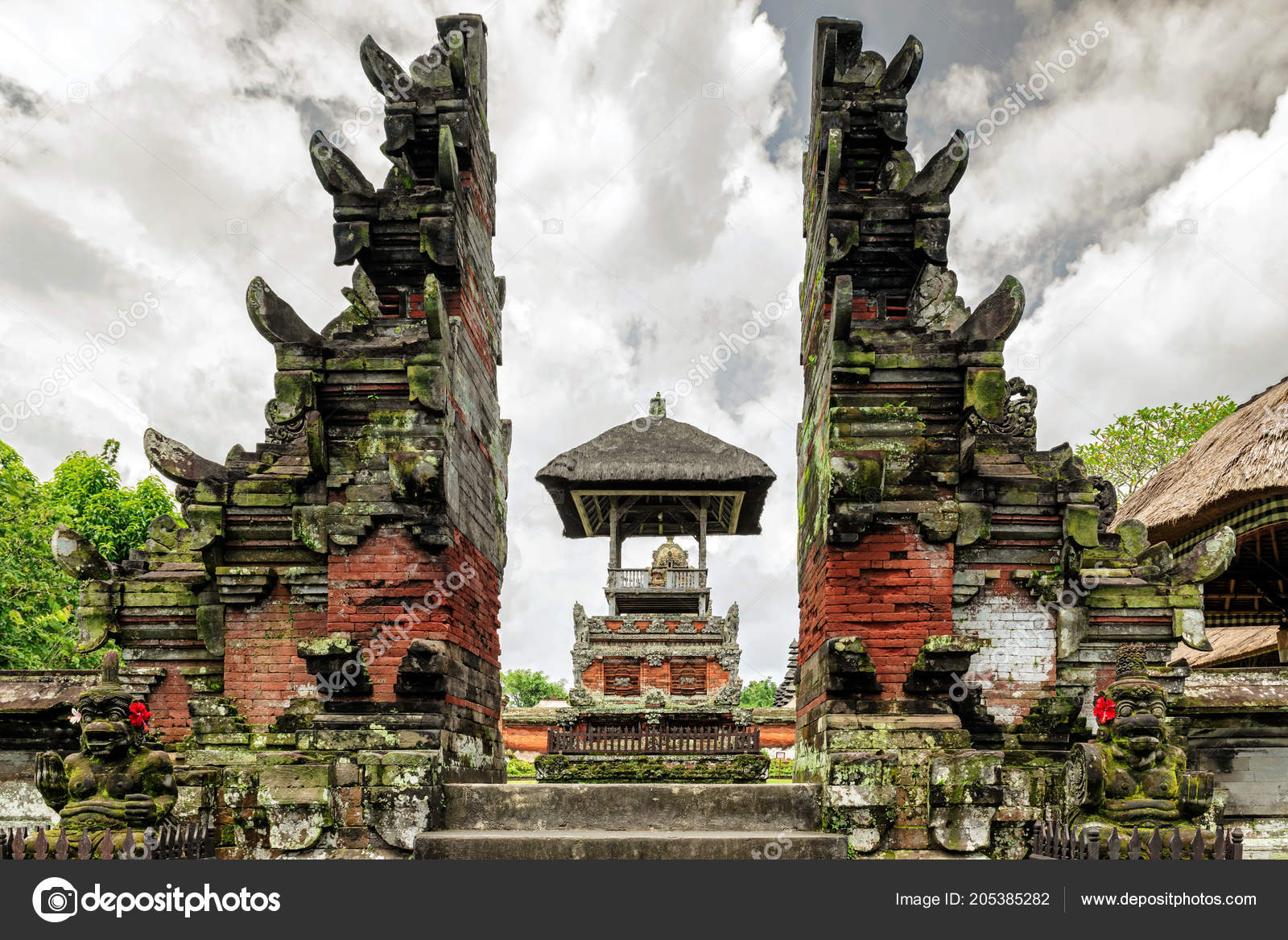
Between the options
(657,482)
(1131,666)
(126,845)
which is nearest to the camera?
(126,845)

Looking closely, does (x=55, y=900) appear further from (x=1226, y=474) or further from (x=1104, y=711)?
(x=1226, y=474)

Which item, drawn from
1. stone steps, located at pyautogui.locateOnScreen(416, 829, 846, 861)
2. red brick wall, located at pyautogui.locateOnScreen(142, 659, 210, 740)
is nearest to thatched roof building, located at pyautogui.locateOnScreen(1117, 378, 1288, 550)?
stone steps, located at pyautogui.locateOnScreen(416, 829, 846, 861)

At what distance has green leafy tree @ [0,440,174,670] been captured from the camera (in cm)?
1680

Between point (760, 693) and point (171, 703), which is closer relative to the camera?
point (171, 703)

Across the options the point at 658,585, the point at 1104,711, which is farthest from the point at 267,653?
the point at 658,585

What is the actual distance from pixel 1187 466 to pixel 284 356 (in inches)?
462

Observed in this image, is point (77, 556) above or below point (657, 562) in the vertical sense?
below

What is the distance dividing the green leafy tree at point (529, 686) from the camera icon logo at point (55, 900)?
2546 inches

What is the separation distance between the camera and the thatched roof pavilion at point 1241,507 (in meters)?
10.7

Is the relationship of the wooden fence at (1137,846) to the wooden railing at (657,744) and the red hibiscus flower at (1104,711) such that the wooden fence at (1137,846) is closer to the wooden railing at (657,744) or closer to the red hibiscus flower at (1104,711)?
the red hibiscus flower at (1104,711)

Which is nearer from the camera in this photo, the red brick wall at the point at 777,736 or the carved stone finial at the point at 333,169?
the carved stone finial at the point at 333,169

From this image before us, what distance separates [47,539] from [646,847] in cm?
1672

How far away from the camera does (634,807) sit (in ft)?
19.7

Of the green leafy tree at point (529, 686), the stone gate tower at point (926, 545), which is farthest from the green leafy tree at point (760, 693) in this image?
the stone gate tower at point (926, 545)
